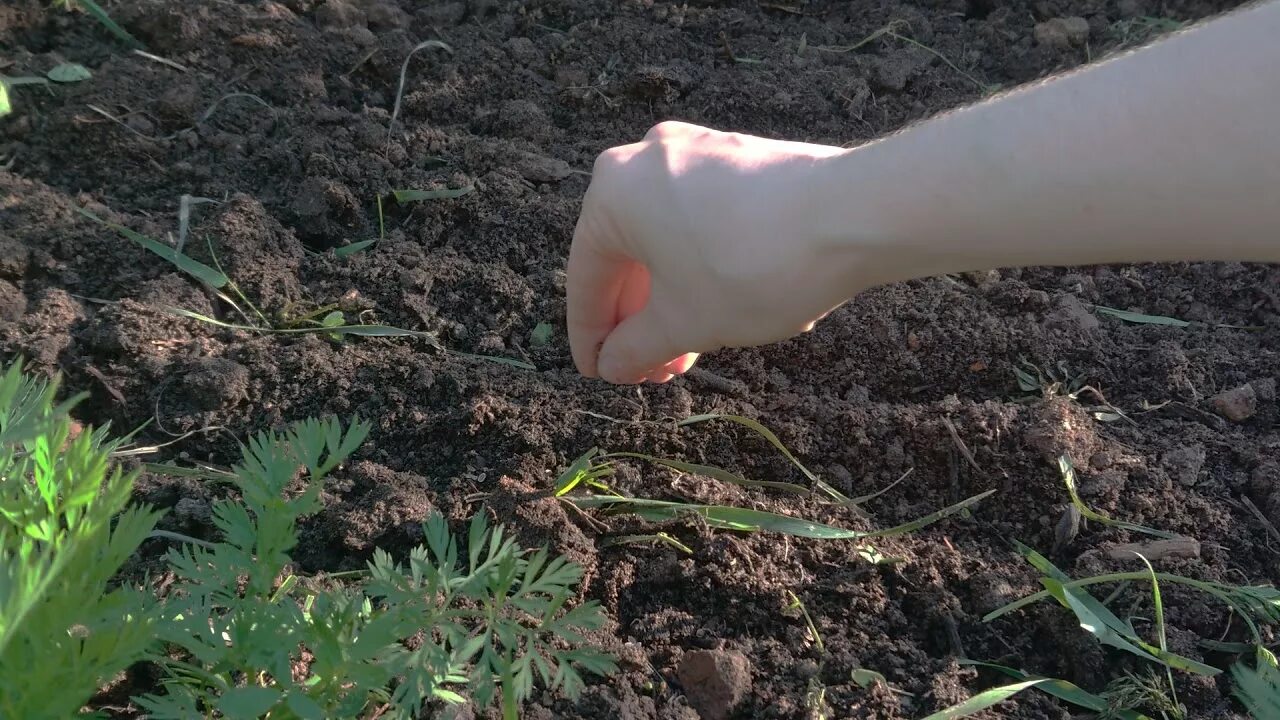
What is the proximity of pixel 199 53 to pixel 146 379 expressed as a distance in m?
1.11

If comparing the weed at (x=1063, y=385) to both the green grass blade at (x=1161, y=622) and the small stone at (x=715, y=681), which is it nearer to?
the green grass blade at (x=1161, y=622)

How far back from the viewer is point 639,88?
264cm

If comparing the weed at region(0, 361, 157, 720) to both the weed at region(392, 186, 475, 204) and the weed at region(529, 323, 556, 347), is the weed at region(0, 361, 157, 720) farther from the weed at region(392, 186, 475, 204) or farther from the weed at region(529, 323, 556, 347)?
the weed at region(392, 186, 475, 204)

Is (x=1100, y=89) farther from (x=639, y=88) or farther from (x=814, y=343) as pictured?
(x=639, y=88)

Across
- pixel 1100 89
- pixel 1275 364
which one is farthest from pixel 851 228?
pixel 1275 364

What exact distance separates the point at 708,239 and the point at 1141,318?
1.28 meters

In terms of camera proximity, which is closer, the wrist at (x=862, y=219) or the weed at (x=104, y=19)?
the wrist at (x=862, y=219)

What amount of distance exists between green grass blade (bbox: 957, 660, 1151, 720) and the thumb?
2.14 feet

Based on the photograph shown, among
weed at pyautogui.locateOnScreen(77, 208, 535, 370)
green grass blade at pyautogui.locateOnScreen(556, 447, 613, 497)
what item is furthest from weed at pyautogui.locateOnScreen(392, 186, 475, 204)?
green grass blade at pyautogui.locateOnScreen(556, 447, 613, 497)

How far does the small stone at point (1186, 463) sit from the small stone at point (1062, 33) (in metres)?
1.47

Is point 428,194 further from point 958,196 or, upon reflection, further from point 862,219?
point 958,196

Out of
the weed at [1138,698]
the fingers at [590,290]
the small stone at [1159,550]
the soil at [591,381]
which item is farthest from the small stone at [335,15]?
the weed at [1138,698]

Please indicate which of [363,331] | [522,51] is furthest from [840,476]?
[522,51]

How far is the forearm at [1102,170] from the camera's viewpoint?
3.51 feet
